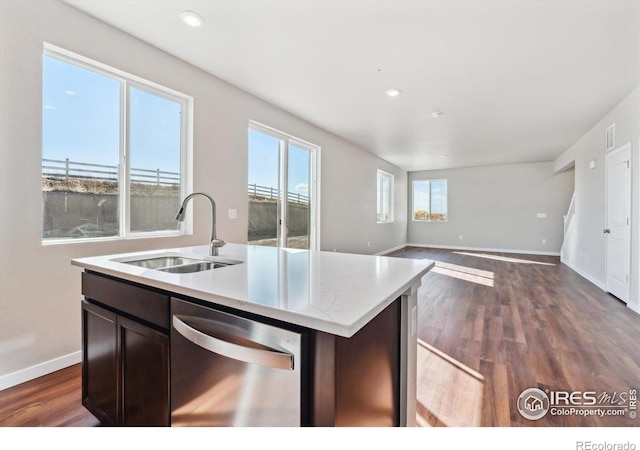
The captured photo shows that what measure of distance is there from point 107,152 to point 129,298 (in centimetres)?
185

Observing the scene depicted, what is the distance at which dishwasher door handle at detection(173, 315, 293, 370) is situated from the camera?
838 mm

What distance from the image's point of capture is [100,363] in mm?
1461

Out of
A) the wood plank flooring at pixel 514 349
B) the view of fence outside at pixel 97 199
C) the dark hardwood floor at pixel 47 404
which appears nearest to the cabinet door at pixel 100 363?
the dark hardwood floor at pixel 47 404

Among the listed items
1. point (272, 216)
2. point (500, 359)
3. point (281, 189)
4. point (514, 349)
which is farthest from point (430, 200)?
point (500, 359)

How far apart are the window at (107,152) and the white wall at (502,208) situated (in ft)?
28.3

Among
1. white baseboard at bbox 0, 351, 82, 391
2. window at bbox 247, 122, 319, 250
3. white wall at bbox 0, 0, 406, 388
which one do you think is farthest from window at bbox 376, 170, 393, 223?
white baseboard at bbox 0, 351, 82, 391

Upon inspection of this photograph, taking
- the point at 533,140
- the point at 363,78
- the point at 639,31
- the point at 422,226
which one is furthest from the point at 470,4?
the point at 422,226

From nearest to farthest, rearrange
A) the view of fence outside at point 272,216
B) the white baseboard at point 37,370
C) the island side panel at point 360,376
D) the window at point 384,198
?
the island side panel at point 360,376
the white baseboard at point 37,370
the view of fence outside at point 272,216
the window at point 384,198

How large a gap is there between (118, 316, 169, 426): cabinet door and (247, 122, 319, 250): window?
2.66 m

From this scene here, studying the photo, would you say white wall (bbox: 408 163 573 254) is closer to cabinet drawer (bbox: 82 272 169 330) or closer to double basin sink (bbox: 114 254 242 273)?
double basin sink (bbox: 114 254 242 273)

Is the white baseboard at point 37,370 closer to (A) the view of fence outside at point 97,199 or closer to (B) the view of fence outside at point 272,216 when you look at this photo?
(A) the view of fence outside at point 97,199

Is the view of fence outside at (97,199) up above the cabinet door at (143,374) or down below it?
above

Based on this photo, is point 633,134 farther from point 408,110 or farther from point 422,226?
point 422,226

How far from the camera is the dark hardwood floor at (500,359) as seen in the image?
1703 mm
